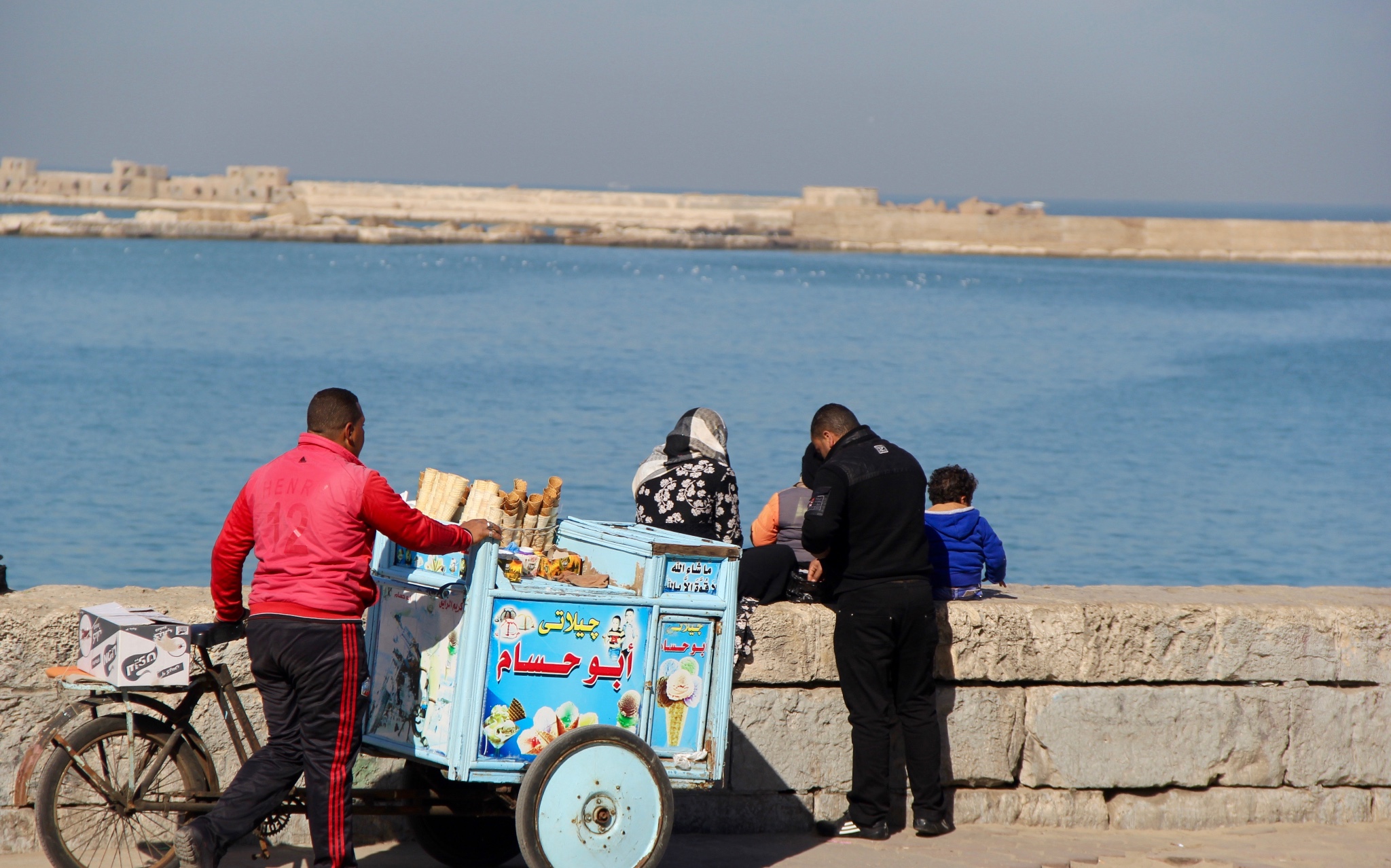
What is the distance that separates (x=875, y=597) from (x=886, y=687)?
339 millimetres

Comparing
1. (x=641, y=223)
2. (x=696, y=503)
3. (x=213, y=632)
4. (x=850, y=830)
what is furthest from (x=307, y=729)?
(x=641, y=223)

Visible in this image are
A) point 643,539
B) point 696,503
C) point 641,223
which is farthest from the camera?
point 641,223

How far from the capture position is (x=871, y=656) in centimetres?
447

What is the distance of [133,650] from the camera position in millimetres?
3621

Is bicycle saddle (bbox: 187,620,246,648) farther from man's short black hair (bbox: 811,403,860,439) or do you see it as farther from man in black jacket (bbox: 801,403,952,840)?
man's short black hair (bbox: 811,403,860,439)

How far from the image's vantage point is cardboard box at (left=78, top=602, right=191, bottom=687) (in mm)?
3613

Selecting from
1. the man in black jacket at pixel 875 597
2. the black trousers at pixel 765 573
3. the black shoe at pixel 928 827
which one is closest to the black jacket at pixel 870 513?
the man in black jacket at pixel 875 597

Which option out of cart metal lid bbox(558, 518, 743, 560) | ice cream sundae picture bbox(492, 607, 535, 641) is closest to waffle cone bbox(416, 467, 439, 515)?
cart metal lid bbox(558, 518, 743, 560)

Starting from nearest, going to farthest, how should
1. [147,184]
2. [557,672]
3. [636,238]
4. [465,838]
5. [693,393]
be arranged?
1. [557,672]
2. [465,838]
3. [693,393]
4. [636,238]
5. [147,184]

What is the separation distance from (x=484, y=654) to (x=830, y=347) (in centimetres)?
3459

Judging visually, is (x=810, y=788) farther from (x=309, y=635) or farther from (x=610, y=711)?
(x=309, y=635)

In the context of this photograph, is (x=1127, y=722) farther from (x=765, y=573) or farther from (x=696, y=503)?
(x=696, y=503)

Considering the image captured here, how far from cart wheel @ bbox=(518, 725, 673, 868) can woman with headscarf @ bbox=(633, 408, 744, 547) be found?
970 mm

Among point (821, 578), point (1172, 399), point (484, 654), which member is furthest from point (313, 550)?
point (1172, 399)
